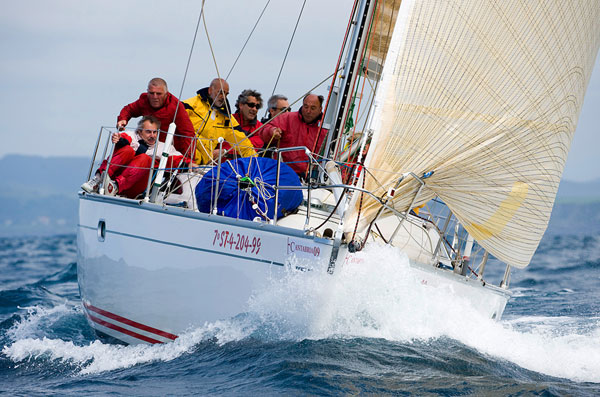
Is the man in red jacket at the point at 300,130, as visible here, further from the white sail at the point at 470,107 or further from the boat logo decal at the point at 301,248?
the boat logo decal at the point at 301,248

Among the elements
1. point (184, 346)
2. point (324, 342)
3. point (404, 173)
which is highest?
point (404, 173)

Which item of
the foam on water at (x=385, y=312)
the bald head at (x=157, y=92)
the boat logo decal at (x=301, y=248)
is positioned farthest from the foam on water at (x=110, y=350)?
the bald head at (x=157, y=92)

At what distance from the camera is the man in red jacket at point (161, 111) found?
278 inches

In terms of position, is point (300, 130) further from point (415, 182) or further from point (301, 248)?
point (301, 248)

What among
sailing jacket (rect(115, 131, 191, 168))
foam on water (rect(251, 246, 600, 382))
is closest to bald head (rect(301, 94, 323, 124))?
sailing jacket (rect(115, 131, 191, 168))

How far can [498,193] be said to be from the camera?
5.48 metres

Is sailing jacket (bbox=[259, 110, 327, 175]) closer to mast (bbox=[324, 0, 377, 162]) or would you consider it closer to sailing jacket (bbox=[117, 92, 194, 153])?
mast (bbox=[324, 0, 377, 162])

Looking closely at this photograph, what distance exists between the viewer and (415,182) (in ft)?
Answer: 17.1

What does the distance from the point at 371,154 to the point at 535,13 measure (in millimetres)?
1683

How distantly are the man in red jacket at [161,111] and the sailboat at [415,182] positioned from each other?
776 millimetres

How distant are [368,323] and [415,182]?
105cm

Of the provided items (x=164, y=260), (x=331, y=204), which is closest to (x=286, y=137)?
(x=331, y=204)

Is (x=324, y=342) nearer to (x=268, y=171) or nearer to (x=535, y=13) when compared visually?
(x=268, y=171)

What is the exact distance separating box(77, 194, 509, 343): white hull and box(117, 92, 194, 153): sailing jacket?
978 mm
